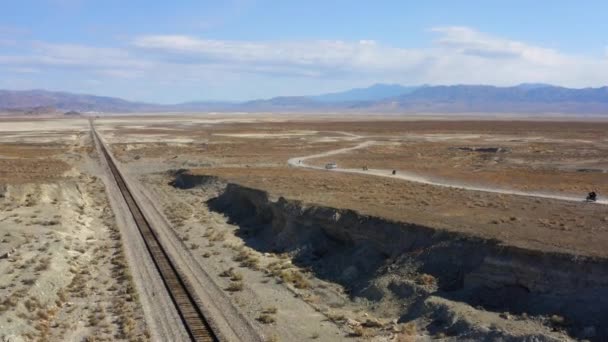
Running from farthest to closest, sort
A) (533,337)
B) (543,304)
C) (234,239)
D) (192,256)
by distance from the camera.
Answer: (234,239), (192,256), (543,304), (533,337)

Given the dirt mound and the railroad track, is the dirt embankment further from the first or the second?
the railroad track

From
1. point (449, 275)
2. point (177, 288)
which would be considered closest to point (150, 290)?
point (177, 288)

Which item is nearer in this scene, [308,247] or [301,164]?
[308,247]

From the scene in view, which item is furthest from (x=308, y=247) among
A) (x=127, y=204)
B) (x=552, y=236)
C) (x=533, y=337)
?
(x=127, y=204)

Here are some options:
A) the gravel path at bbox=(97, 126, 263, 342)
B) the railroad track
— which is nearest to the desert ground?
the gravel path at bbox=(97, 126, 263, 342)

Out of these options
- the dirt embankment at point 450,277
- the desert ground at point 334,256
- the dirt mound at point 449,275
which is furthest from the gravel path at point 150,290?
the dirt embankment at point 450,277

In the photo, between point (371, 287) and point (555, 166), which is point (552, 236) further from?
point (555, 166)
